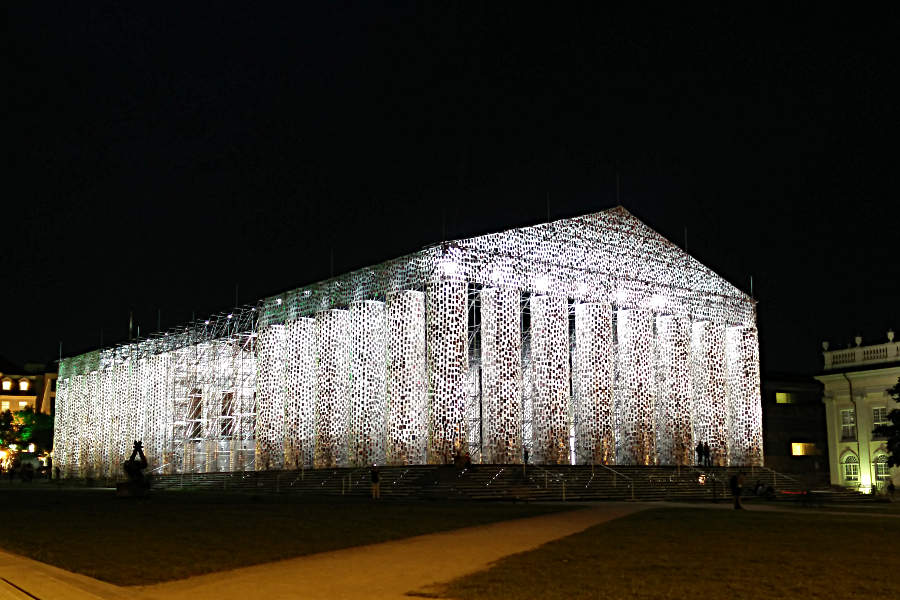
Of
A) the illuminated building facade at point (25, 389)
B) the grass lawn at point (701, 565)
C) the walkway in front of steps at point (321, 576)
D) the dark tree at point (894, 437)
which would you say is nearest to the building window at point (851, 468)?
the dark tree at point (894, 437)

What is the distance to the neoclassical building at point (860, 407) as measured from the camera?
46.4 meters

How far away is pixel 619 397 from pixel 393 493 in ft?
44.0

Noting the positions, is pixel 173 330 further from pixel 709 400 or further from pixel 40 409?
pixel 40 409

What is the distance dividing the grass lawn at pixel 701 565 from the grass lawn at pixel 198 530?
139 inches

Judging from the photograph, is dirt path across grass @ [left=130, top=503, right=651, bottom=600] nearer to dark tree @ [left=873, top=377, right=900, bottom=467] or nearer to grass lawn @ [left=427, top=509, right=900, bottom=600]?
grass lawn @ [left=427, top=509, right=900, bottom=600]

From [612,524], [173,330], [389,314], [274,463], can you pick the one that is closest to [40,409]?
[173,330]

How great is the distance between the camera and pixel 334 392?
39.4 m

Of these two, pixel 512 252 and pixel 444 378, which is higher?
pixel 512 252

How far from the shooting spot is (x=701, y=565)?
12.1m

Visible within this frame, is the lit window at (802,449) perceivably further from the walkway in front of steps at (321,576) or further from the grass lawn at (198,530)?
the walkway in front of steps at (321,576)

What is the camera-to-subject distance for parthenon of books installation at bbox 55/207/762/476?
1385 inches

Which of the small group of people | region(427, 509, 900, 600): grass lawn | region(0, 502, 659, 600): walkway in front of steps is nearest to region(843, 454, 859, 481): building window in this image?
the small group of people

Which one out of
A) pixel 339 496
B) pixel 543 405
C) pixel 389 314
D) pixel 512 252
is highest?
pixel 512 252

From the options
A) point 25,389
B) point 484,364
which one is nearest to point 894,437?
point 484,364
